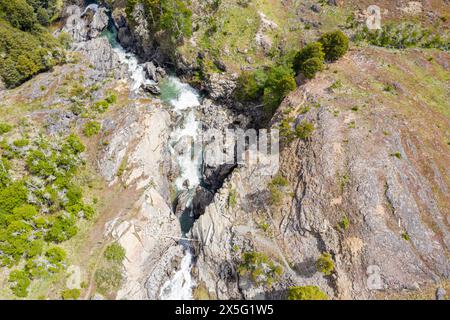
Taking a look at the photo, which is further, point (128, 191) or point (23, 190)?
point (128, 191)

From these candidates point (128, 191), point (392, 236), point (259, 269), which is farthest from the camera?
point (128, 191)

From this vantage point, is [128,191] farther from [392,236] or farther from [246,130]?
[392,236]

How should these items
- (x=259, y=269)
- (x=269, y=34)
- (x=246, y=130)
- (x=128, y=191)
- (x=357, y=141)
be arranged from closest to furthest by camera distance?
(x=259, y=269) < (x=357, y=141) < (x=128, y=191) < (x=246, y=130) < (x=269, y=34)

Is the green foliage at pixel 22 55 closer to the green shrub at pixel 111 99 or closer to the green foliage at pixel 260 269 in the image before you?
the green shrub at pixel 111 99

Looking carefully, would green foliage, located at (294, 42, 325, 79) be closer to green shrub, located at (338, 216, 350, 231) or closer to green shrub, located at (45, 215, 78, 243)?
green shrub, located at (338, 216, 350, 231)

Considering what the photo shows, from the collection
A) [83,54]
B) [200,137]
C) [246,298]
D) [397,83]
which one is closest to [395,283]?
[246,298]

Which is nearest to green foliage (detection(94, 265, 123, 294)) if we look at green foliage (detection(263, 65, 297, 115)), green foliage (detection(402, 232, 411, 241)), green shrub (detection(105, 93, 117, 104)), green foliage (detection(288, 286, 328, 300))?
green foliage (detection(288, 286, 328, 300))

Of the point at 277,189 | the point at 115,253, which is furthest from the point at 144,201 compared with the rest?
the point at 277,189

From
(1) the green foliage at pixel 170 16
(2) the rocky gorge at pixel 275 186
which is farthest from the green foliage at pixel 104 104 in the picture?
(1) the green foliage at pixel 170 16
